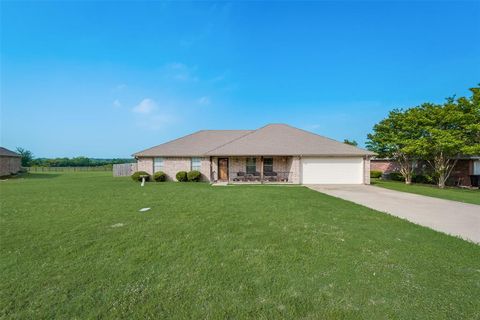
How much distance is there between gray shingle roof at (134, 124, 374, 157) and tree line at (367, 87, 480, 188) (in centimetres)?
465

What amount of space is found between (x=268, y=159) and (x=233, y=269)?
51.8ft

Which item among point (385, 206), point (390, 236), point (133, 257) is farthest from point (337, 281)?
point (385, 206)

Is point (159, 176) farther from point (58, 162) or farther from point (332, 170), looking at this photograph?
point (58, 162)

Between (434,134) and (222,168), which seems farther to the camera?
(222,168)

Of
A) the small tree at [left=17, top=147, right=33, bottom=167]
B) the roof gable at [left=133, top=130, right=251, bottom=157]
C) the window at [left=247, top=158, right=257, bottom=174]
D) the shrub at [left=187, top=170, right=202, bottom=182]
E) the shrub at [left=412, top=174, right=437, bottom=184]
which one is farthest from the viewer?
the small tree at [left=17, top=147, right=33, bottom=167]

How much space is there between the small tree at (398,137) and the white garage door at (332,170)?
14.5 feet

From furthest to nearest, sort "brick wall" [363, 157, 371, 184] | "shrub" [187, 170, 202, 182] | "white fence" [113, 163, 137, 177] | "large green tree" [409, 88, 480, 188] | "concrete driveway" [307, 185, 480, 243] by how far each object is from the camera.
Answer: "white fence" [113, 163, 137, 177]
"shrub" [187, 170, 202, 182]
"brick wall" [363, 157, 371, 184]
"large green tree" [409, 88, 480, 188]
"concrete driveway" [307, 185, 480, 243]

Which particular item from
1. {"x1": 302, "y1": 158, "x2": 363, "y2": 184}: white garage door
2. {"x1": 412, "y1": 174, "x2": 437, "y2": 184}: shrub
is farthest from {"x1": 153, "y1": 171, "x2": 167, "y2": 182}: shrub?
{"x1": 412, "y1": 174, "x2": 437, "y2": 184}: shrub

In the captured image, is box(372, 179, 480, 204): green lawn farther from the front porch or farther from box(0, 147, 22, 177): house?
box(0, 147, 22, 177): house

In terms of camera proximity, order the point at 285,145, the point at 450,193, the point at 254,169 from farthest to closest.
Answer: the point at 254,169 < the point at 285,145 < the point at 450,193

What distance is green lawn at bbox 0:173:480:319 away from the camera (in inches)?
106

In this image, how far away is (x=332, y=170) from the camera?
17812mm

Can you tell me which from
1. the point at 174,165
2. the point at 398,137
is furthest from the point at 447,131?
the point at 174,165

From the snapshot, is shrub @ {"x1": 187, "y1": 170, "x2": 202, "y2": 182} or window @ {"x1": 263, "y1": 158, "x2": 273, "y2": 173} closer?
shrub @ {"x1": 187, "y1": 170, "x2": 202, "y2": 182}
